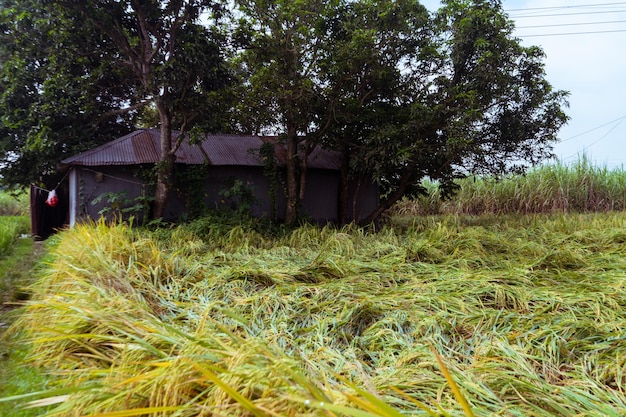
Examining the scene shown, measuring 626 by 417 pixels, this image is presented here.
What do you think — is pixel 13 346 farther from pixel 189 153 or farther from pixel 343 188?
pixel 343 188

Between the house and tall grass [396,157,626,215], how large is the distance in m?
4.55

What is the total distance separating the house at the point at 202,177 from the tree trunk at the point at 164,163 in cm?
50

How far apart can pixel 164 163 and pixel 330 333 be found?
5831 mm

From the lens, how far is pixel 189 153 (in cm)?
905

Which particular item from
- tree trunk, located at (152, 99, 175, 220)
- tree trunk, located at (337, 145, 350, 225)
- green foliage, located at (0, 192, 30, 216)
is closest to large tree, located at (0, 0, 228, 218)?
tree trunk, located at (152, 99, 175, 220)

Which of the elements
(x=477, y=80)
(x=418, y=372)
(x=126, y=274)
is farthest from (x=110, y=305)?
(x=477, y=80)

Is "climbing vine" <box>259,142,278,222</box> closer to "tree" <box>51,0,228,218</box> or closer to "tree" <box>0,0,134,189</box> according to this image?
"tree" <box>51,0,228,218</box>

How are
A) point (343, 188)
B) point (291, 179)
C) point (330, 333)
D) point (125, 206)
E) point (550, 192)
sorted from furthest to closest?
point (550, 192), point (343, 188), point (291, 179), point (125, 206), point (330, 333)

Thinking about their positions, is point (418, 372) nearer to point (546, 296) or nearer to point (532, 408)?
point (532, 408)

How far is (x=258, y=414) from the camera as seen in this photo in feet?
4.51

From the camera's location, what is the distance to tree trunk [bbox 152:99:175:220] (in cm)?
730

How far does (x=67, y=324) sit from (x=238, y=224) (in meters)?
4.76

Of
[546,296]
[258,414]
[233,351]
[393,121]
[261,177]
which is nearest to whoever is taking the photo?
[258,414]

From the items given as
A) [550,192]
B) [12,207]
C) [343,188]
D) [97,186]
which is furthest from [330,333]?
[12,207]
